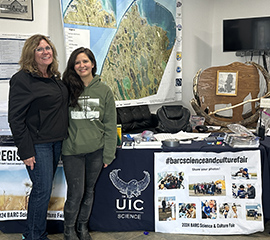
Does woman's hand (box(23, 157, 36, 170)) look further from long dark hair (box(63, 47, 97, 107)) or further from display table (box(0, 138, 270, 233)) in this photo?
Answer: display table (box(0, 138, 270, 233))

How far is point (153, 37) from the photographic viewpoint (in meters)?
4.83

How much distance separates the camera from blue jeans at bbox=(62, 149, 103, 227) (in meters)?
2.05

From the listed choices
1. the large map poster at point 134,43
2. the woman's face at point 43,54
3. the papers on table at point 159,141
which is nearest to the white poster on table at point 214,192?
the papers on table at point 159,141

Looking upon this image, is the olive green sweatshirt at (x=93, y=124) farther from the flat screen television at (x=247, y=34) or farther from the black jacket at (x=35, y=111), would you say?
the flat screen television at (x=247, y=34)

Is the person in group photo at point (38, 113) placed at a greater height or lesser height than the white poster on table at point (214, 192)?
greater

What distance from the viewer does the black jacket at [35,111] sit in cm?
184

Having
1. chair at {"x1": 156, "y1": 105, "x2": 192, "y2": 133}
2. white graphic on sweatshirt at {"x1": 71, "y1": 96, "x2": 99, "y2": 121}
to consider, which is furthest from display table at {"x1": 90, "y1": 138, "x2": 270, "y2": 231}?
chair at {"x1": 156, "y1": 105, "x2": 192, "y2": 133}

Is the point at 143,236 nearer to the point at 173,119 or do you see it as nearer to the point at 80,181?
the point at 80,181

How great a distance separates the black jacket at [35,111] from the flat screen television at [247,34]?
3611 millimetres

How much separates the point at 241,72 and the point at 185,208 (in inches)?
78.7

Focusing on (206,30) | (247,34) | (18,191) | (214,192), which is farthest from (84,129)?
(206,30)

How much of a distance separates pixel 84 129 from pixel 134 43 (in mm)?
2849

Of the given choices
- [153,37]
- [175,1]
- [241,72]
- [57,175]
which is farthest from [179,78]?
[57,175]

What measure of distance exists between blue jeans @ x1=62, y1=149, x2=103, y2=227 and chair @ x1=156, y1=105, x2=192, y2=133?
127 centimetres
